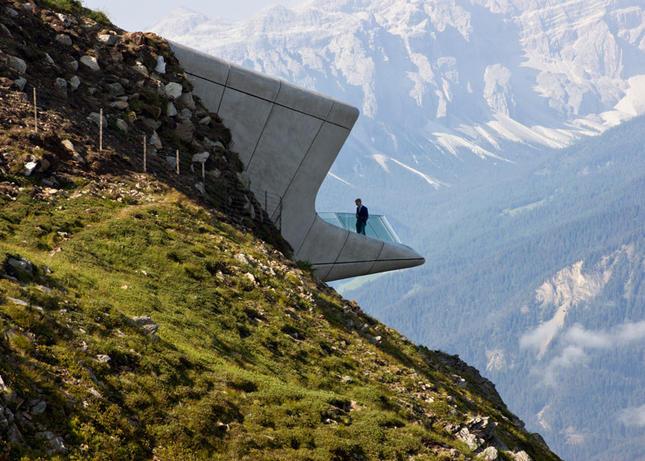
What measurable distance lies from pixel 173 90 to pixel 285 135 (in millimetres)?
5927

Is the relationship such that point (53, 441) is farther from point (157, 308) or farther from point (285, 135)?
point (285, 135)

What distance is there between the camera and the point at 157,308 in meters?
22.5

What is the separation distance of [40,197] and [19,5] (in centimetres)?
1153

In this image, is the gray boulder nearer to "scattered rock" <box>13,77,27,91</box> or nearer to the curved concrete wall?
"scattered rock" <box>13,77,27,91</box>

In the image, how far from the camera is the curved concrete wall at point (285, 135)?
39.7 meters

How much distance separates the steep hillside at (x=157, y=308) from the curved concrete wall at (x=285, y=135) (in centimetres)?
144

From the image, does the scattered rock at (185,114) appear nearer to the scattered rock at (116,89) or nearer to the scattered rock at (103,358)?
the scattered rock at (116,89)

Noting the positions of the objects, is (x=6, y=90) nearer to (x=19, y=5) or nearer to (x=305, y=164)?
(x=19, y=5)

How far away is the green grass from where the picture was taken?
16.8 m

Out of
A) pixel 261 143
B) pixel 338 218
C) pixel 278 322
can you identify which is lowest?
pixel 338 218

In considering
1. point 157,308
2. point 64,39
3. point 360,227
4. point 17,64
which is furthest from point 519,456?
point 360,227

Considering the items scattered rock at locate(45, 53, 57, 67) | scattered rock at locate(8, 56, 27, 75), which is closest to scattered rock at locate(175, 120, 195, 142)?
scattered rock at locate(45, 53, 57, 67)

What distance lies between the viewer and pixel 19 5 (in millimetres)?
36062

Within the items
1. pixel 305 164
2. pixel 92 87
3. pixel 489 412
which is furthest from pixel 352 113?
pixel 489 412
